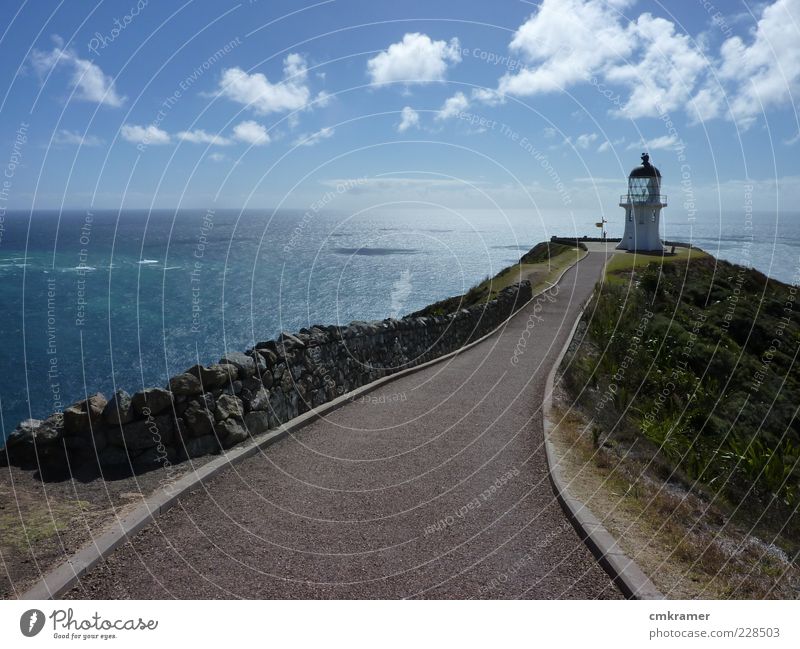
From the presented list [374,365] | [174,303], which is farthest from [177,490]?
[174,303]

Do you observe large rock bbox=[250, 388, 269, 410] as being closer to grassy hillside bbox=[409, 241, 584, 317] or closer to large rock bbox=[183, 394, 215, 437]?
large rock bbox=[183, 394, 215, 437]

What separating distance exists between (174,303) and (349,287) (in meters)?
16.9

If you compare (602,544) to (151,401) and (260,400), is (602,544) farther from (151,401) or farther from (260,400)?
(151,401)

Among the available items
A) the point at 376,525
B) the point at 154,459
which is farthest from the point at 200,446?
the point at 376,525

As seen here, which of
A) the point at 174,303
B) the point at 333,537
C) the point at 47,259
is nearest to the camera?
the point at 333,537

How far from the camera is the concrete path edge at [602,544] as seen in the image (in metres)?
5.31

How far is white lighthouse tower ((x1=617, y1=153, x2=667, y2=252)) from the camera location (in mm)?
43969

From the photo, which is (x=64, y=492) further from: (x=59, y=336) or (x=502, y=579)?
(x=59, y=336)

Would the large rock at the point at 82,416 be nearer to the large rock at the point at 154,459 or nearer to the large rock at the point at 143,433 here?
the large rock at the point at 143,433

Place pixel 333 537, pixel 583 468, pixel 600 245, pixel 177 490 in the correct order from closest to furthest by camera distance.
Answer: pixel 333 537 < pixel 177 490 < pixel 583 468 < pixel 600 245

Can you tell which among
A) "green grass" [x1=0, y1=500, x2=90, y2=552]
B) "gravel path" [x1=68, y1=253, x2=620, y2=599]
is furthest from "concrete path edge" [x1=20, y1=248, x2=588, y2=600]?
"green grass" [x1=0, y1=500, x2=90, y2=552]

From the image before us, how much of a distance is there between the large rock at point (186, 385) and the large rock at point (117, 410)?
58 cm

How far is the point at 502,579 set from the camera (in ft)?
18.1

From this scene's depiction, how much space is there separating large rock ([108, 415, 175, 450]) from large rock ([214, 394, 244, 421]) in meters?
0.73
